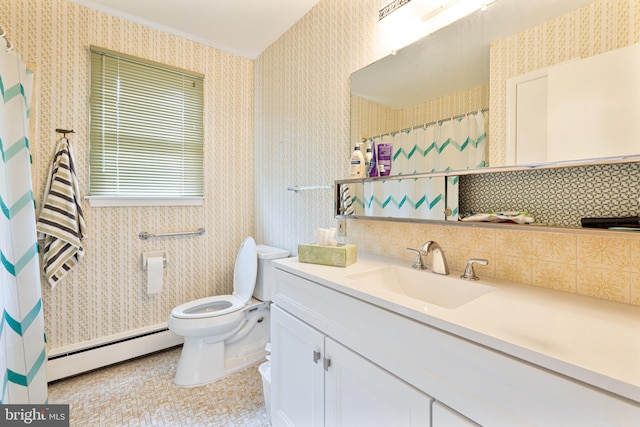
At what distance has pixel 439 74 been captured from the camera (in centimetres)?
124

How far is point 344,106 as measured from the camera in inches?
65.6

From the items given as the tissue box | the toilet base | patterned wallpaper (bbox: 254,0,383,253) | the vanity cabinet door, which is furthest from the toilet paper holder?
the vanity cabinet door

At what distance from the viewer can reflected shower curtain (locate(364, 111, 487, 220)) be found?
1107 millimetres

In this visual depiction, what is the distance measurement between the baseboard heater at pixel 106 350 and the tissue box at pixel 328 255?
5.14 feet

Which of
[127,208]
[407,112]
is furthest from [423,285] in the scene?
[127,208]

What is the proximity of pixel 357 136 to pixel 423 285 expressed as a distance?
0.87 m

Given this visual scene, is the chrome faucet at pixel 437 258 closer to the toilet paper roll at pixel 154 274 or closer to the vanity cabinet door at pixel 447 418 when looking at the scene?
the vanity cabinet door at pixel 447 418

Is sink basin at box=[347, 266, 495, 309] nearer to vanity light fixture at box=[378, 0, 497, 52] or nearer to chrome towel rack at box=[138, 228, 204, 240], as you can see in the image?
vanity light fixture at box=[378, 0, 497, 52]

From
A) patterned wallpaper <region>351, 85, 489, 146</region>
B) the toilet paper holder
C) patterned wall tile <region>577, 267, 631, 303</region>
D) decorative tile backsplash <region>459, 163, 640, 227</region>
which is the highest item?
patterned wallpaper <region>351, 85, 489, 146</region>

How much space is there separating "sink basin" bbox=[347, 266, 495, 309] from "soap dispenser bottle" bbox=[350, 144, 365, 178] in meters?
0.51

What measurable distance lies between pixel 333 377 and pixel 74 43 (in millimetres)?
2502

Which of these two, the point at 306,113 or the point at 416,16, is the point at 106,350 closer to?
the point at 306,113

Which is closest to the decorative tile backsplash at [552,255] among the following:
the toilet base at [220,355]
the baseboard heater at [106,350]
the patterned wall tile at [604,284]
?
the patterned wall tile at [604,284]

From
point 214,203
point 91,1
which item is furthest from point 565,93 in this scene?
point 91,1
